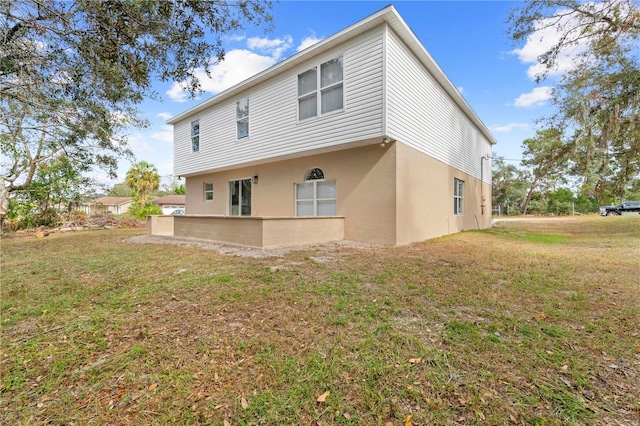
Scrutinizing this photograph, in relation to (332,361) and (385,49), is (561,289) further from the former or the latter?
(385,49)

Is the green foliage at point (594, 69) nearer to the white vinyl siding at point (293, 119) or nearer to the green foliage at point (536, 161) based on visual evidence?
the white vinyl siding at point (293, 119)

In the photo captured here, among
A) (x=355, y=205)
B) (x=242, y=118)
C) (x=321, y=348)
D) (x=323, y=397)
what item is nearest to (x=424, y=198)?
(x=355, y=205)

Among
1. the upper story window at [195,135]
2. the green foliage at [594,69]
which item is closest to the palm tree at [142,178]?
the upper story window at [195,135]

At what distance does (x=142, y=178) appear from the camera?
3109cm

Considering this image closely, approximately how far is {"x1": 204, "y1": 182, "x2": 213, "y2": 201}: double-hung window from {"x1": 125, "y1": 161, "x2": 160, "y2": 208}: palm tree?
20689 mm

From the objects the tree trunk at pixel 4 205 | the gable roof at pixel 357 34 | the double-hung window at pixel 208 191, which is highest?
the gable roof at pixel 357 34

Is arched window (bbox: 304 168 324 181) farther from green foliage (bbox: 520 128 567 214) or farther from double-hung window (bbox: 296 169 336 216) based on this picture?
green foliage (bbox: 520 128 567 214)

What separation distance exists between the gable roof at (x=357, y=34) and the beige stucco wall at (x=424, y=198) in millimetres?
2768

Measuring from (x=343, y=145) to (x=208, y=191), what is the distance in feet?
27.5

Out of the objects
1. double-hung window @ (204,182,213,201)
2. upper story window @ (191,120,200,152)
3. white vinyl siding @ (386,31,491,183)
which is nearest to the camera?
white vinyl siding @ (386,31,491,183)

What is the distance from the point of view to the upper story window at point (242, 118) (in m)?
10.7

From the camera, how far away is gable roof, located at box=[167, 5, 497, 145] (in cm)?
677

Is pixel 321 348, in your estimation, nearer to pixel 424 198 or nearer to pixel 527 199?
pixel 424 198

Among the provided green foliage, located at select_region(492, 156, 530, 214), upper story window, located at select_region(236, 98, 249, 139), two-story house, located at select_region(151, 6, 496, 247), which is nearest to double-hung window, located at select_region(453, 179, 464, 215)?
two-story house, located at select_region(151, 6, 496, 247)
